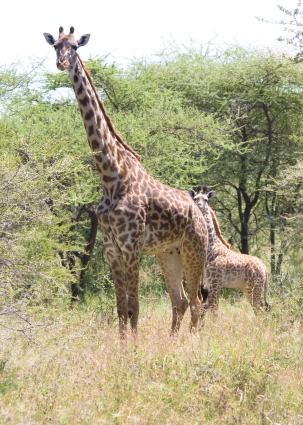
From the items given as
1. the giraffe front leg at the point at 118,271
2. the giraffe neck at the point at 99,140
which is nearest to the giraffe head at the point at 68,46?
the giraffe neck at the point at 99,140

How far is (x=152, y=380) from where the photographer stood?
21.0 ft

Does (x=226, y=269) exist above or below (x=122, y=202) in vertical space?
below

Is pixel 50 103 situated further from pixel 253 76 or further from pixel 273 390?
pixel 273 390

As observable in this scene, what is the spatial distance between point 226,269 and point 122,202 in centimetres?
367

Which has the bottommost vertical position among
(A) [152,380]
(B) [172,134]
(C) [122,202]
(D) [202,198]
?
(A) [152,380]

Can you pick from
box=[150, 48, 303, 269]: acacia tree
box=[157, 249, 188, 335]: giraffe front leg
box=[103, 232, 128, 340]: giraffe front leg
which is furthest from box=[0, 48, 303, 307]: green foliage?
box=[157, 249, 188, 335]: giraffe front leg

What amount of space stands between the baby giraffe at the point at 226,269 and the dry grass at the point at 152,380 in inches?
133

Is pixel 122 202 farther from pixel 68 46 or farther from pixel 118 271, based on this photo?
pixel 68 46

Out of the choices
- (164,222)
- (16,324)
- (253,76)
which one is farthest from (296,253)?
(16,324)

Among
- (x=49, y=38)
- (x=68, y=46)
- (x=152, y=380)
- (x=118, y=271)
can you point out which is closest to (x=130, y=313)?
(x=118, y=271)

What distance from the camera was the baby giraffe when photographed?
37.6 ft

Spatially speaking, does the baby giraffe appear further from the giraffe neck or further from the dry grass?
the dry grass

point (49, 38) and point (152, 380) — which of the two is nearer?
point (152, 380)

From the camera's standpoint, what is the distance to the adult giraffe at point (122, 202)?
8203 millimetres
